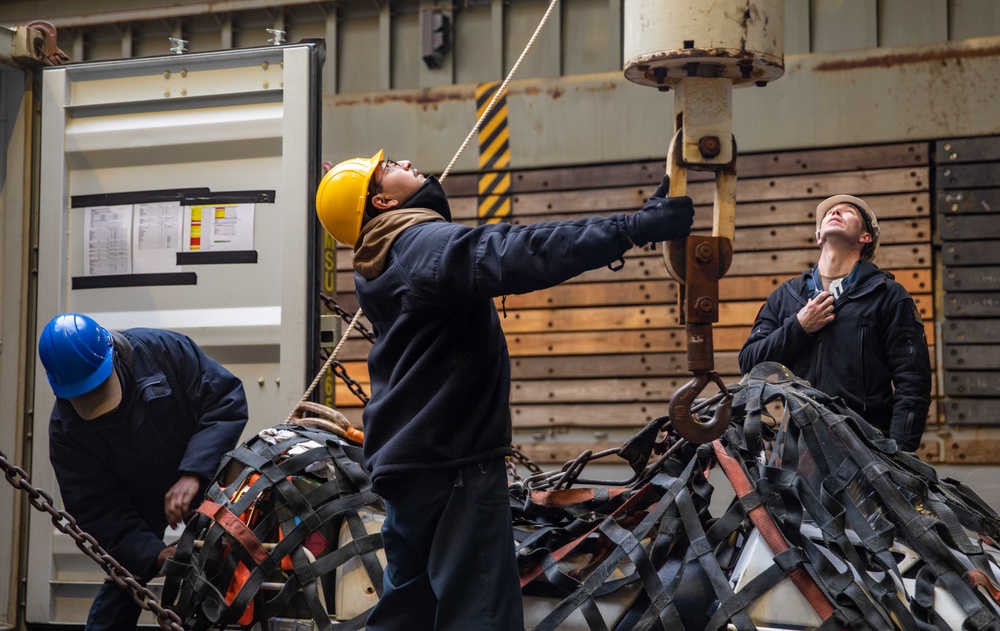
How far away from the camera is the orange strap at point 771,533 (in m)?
2.98

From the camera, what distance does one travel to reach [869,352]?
15.1 feet

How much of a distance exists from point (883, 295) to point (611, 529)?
198 centimetres

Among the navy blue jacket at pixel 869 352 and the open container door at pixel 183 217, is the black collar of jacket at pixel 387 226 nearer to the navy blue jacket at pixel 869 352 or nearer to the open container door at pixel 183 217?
the open container door at pixel 183 217

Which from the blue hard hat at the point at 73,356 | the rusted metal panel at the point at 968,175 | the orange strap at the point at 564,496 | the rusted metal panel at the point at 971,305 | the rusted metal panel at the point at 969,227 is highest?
the rusted metal panel at the point at 968,175

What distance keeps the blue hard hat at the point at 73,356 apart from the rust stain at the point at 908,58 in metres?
6.29

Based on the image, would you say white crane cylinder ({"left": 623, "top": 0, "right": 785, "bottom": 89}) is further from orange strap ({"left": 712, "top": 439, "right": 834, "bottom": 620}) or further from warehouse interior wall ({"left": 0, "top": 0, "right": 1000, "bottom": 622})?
warehouse interior wall ({"left": 0, "top": 0, "right": 1000, "bottom": 622})

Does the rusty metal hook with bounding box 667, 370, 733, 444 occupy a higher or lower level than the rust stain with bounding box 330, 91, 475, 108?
lower

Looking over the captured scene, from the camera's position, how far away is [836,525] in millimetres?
3158

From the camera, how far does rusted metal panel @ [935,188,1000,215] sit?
8.17m

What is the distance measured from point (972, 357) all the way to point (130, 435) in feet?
20.5

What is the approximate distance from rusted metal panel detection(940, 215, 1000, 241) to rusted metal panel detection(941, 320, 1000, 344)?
1.99 ft

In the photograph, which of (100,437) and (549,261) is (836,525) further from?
(100,437)

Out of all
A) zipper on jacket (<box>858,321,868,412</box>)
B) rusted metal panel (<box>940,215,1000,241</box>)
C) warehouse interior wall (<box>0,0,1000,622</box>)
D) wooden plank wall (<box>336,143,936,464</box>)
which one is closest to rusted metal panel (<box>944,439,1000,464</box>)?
warehouse interior wall (<box>0,0,1000,622</box>)

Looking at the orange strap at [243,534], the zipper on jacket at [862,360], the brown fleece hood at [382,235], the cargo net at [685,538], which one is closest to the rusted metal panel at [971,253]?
the zipper on jacket at [862,360]
